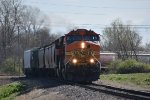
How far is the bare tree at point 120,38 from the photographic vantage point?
107956mm

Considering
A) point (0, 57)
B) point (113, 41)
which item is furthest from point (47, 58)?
point (113, 41)

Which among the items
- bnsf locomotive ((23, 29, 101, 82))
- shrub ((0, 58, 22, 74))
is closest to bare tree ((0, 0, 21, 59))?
shrub ((0, 58, 22, 74))

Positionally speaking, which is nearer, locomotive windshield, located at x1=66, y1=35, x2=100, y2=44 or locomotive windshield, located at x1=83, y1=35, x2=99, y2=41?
locomotive windshield, located at x1=66, y1=35, x2=100, y2=44

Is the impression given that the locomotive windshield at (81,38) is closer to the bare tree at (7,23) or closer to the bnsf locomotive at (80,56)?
the bnsf locomotive at (80,56)

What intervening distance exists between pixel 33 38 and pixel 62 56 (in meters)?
90.9

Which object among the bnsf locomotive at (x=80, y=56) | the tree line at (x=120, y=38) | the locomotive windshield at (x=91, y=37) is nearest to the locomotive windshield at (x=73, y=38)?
the bnsf locomotive at (x=80, y=56)

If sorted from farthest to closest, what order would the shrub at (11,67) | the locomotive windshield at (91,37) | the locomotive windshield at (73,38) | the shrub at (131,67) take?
the shrub at (11,67) → the shrub at (131,67) → the locomotive windshield at (91,37) → the locomotive windshield at (73,38)

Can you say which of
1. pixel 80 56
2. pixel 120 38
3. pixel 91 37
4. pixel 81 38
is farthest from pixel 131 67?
pixel 120 38

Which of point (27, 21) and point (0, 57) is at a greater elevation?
point (27, 21)

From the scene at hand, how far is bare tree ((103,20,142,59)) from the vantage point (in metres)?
108

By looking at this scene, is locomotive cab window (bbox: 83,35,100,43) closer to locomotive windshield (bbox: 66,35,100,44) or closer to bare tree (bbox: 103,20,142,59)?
locomotive windshield (bbox: 66,35,100,44)

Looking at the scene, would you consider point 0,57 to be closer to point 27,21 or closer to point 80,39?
point 27,21

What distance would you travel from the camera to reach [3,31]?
95.9 m

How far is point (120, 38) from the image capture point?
11312 cm
